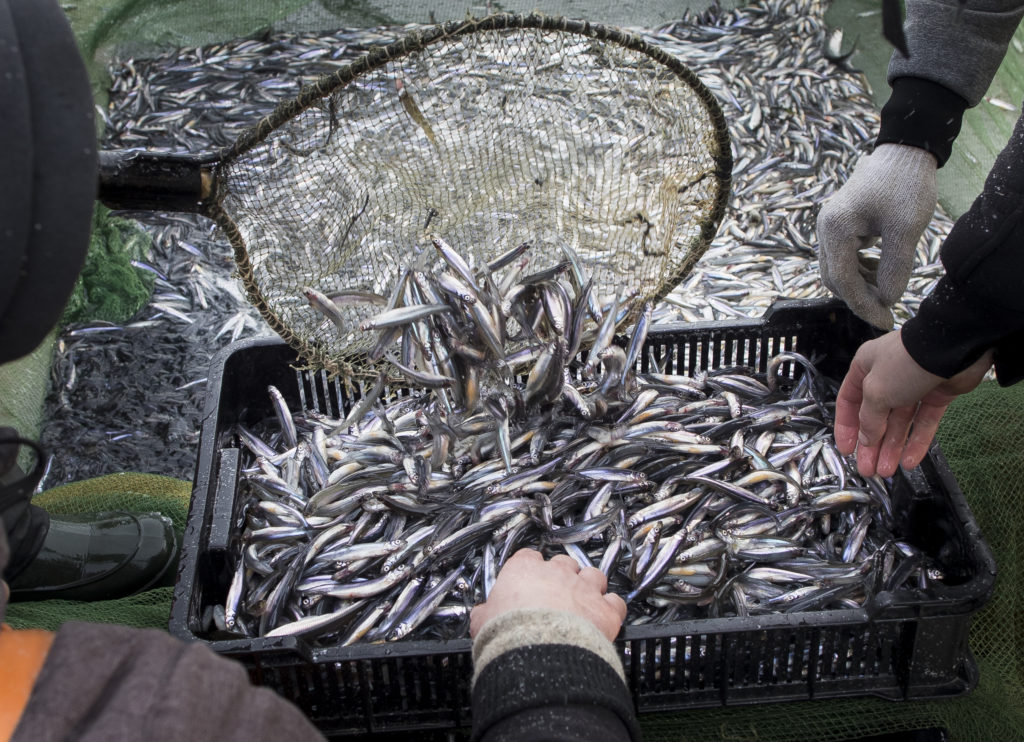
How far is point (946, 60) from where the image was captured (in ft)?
7.50

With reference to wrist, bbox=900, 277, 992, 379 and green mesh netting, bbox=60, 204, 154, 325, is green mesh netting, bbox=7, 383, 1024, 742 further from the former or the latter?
green mesh netting, bbox=60, 204, 154, 325

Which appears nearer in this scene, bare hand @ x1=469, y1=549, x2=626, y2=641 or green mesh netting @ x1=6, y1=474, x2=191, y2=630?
bare hand @ x1=469, y1=549, x2=626, y2=641

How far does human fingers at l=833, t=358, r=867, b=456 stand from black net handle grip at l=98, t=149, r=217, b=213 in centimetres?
179

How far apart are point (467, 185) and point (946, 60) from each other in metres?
1.44

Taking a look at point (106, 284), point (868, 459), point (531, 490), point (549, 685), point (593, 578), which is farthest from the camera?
point (106, 284)

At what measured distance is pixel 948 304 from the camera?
1.81 meters

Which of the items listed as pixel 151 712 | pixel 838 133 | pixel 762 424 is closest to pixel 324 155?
pixel 762 424

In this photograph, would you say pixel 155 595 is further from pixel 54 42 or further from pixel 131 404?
pixel 54 42

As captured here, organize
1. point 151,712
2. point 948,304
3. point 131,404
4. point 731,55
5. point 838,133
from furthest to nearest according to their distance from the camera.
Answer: point 731,55 → point 838,133 → point 131,404 → point 948,304 → point 151,712

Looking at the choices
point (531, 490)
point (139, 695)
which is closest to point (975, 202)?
point (531, 490)

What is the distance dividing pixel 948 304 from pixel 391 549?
165 centimetres

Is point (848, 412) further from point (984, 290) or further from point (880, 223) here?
point (984, 290)

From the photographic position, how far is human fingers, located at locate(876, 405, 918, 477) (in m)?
2.28

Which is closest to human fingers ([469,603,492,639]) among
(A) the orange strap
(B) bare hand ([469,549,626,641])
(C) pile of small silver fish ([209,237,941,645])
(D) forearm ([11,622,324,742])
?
(B) bare hand ([469,549,626,641])
